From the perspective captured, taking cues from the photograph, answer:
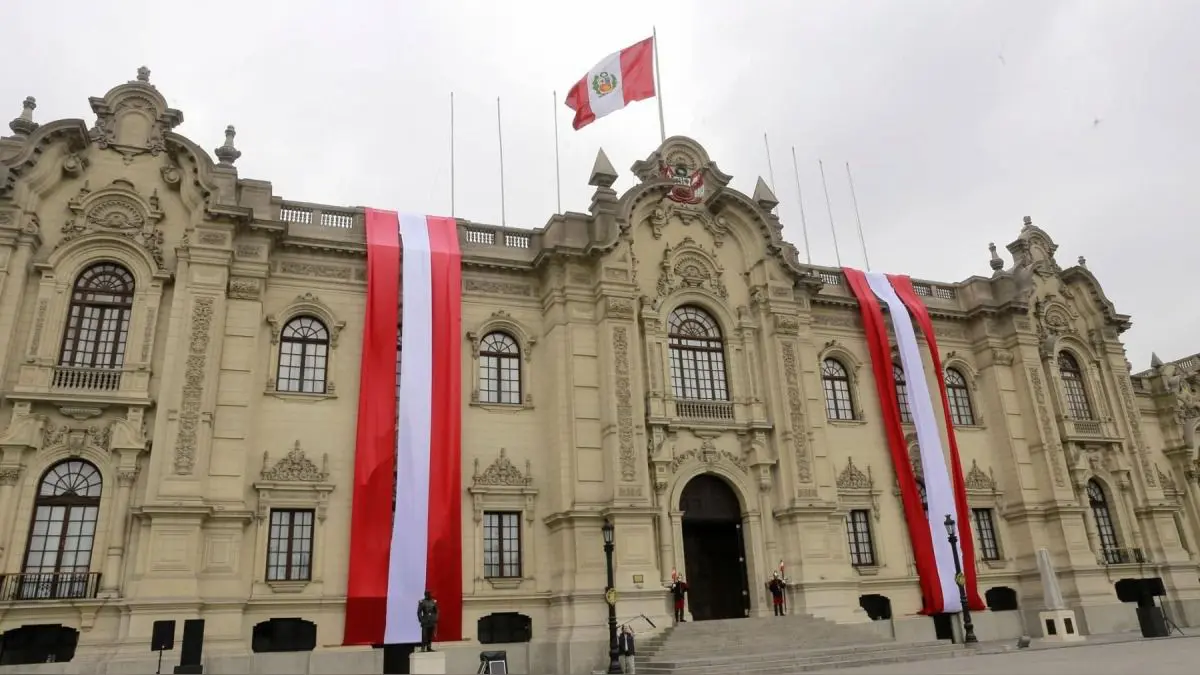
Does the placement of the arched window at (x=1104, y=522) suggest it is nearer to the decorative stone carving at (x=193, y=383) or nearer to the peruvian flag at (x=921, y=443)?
the peruvian flag at (x=921, y=443)

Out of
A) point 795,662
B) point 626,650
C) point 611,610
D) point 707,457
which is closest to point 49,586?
point 611,610

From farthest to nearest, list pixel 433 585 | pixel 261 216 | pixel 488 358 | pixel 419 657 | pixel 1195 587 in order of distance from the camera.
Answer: pixel 1195 587 → pixel 488 358 → pixel 261 216 → pixel 433 585 → pixel 419 657

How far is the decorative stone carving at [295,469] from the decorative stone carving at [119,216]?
6.22 m

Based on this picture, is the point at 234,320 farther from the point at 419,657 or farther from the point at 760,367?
the point at 760,367

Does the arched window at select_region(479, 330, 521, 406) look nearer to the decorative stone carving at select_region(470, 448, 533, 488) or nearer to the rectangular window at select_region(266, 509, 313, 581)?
the decorative stone carving at select_region(470, 448, 533, 488)

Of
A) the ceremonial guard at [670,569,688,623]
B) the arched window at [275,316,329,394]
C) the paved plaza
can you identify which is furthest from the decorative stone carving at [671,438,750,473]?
the arched window at [275,316,329,394]

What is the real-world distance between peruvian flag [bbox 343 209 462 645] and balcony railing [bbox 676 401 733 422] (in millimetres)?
7087

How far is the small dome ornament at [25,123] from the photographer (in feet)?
73.0

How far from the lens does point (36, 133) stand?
853 inches

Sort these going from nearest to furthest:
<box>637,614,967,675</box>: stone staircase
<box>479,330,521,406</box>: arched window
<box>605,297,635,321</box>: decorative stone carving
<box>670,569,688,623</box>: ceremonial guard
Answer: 1. <box>637,614,967,675</box>: stone staircase
2. <box>670,569,688,623</box>: ceremonial guard
3. <box>479,330,521,406</box>: arched window
4. <box>605,297,635,321</box>: decorative stone carving

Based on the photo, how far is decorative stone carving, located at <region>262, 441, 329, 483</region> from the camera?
2180 cm

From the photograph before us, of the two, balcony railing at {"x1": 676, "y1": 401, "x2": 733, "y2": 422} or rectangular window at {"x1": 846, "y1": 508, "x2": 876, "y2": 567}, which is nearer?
balcony railing at {"x1": 676, "y1": 401, "x2": 733, "y2": 422}

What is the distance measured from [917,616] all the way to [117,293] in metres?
25.9

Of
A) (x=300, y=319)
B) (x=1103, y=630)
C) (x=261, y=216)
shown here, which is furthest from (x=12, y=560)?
(x=1103, y=630)
